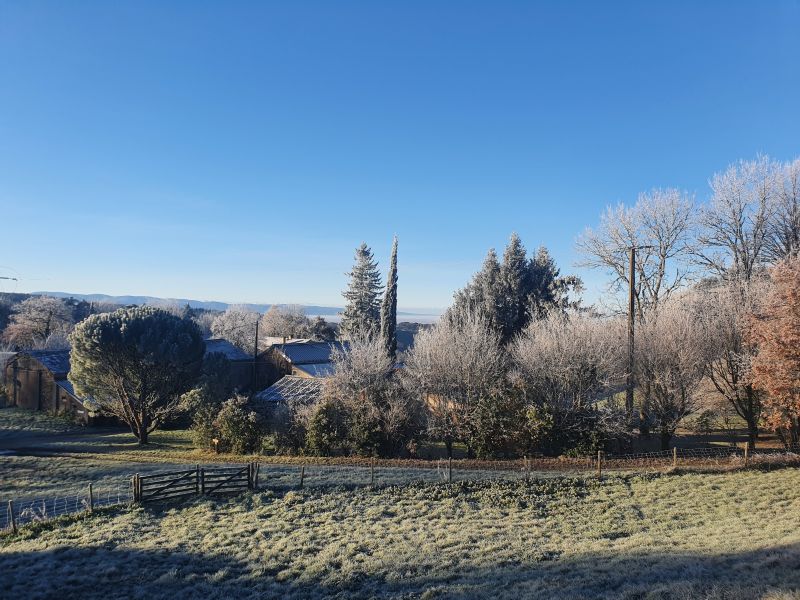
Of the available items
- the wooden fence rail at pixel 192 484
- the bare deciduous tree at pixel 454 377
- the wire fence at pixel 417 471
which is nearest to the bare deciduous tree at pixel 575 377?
the wire fence at pixel 417 471

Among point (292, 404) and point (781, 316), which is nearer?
point (781, 316)

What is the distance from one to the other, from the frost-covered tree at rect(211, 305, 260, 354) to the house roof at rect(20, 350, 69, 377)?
74.4 feet

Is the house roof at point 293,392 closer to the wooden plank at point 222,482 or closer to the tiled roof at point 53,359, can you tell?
the wooden plank at point 222,482

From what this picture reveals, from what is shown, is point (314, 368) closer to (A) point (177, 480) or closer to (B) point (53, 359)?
(B) point (53, 359)

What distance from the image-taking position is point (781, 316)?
20734mm

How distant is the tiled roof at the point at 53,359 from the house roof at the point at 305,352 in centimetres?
1781

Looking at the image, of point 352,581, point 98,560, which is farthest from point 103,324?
point 352,581

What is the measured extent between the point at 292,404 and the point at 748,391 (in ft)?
80.2

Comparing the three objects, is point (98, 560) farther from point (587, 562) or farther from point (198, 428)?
point (198, 428)

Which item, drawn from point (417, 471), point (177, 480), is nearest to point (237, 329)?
point (417, 471)

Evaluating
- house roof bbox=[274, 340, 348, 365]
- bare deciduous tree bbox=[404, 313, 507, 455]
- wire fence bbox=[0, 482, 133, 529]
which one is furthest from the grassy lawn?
bare deciduous tree bbox=[404, 313, 507, 455]

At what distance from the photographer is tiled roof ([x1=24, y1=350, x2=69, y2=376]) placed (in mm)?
42469

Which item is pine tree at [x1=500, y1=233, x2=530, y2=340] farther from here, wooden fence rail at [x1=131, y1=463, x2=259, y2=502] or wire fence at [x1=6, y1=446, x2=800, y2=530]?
wooden fence rail at [x1=131, y1=463, x2=259, y2=502]

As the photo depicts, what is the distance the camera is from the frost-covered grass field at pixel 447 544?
1077 cm
